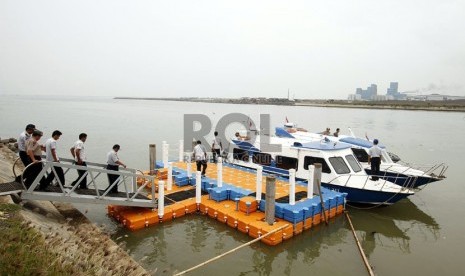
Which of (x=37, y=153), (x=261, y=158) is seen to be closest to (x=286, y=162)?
(x=261, y=158)

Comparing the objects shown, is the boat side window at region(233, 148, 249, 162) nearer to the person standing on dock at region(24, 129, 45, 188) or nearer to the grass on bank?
the person standing on dock at region(24, 129, 45, 188)

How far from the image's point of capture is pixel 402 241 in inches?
436

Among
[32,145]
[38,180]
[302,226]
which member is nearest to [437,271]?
[302,226]

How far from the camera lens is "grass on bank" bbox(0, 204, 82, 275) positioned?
5043 millimetres

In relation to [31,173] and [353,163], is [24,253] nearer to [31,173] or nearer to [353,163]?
[31,173]

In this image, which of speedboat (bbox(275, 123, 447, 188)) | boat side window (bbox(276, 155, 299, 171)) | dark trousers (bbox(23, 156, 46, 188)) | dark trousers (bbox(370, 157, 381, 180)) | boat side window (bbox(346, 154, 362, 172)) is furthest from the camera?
boat side window (bbox(276, 155, 299, 171))

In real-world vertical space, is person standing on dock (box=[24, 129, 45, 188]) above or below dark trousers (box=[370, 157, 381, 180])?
above

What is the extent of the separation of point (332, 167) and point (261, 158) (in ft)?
13.0

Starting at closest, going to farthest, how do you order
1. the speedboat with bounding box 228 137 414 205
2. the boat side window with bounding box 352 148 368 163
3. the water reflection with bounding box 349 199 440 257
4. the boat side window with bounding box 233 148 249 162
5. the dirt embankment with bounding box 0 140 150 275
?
the dirt embankment with bounding box 0 140 150 275, the water reflection with bounding box 349 199 440 257, the speedboat with bounding box 228 137 414 205, the boat side window with bounding box 352 148 368 163, the boat side window with bounding box 233 148 249 162

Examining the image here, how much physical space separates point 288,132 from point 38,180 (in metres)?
14.7

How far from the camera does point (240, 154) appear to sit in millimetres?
17547

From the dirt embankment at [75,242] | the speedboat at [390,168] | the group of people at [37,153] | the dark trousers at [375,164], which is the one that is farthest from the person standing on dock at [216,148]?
the dirt embankment at [75,242]

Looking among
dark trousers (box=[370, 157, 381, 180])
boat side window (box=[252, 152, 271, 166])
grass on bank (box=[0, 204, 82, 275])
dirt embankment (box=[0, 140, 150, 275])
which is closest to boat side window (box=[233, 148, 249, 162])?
boat side window (box=[252, 152, 271, 166])

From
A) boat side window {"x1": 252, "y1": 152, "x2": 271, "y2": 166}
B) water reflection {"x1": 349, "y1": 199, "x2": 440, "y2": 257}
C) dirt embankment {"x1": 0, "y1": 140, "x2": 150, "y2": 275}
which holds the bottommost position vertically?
water reflection {"x1": 349, "y1": 199, "x2": 440, "y2": 257}
